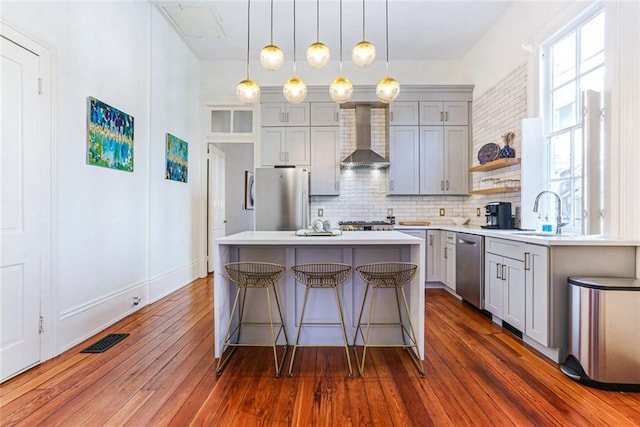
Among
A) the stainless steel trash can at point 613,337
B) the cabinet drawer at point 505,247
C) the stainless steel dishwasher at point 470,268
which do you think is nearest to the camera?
the stainless steel trash can at point 613,337

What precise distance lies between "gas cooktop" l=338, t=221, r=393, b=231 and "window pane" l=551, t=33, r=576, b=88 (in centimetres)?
255

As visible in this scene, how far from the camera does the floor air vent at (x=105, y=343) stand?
254 centimetres

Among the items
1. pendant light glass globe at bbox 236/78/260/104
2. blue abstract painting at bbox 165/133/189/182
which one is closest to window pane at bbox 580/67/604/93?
pendant light glass globe at bbox 236/78/260/104

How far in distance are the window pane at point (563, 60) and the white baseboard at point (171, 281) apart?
195 inches

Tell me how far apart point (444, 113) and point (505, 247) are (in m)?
2.75

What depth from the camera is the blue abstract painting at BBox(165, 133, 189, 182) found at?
14.0ft

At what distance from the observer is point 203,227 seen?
520 centimetres

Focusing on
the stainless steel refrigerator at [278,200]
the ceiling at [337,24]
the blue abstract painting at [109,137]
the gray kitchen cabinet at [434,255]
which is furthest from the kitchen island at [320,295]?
the ceiling at [337,24]

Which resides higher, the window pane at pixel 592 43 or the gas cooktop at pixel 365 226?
the window pane at pixel 592 43

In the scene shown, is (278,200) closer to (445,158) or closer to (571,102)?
(445,158)

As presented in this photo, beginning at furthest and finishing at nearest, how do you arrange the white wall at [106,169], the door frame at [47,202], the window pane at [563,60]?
the window pane at [563,60] → the white wall at [106,169] → the door frame at [47,202]

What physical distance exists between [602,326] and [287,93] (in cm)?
282

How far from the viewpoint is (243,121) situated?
536 centimetres

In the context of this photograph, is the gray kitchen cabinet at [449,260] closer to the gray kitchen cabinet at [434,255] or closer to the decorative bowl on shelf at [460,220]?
the gray kitchen cabinet at [434,255]
